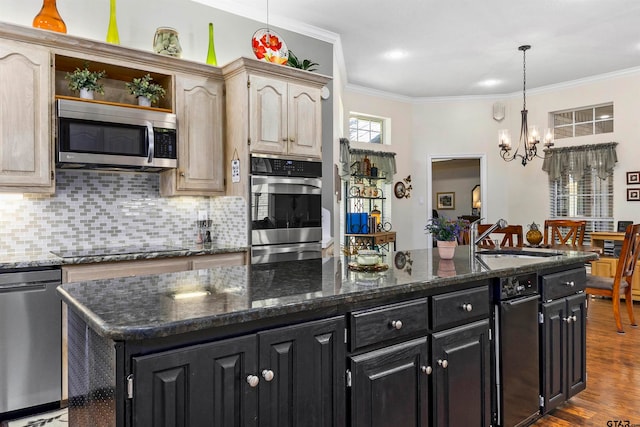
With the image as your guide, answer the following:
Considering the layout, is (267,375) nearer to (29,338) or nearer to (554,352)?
(554,352)

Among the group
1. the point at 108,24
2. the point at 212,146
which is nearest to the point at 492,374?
the point at 212,146

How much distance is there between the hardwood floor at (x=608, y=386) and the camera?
2.45m

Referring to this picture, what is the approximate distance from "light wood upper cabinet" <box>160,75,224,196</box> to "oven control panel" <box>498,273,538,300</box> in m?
2.45

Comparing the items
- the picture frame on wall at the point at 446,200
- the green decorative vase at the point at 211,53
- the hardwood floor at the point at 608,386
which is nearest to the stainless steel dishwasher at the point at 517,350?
the hardwood floor at the point at 608,386

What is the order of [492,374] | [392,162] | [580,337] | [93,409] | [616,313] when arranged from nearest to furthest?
[93,409] → [492,374] → [580,337] → [616,313] → [392,162]

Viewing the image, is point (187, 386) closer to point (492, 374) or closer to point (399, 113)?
point (492, 374)

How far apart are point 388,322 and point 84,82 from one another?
274 centimetres

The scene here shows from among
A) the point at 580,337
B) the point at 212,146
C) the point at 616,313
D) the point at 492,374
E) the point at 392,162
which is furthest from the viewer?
the point at 392,162

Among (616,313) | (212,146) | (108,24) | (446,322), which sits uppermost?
(108,24)

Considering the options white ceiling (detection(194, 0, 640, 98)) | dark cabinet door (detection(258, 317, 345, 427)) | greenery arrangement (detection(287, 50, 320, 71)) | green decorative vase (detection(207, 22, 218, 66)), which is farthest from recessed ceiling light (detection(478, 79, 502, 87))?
dark cabinet door (detection(258, 317, 345, 427))

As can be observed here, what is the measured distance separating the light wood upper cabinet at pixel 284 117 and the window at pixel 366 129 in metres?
2.78

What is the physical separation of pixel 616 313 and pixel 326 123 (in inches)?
133

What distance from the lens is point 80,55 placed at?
302 cm

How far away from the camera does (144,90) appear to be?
335 centimetres
